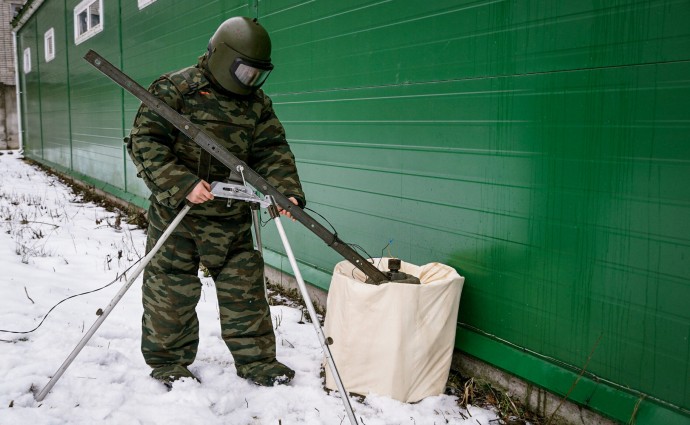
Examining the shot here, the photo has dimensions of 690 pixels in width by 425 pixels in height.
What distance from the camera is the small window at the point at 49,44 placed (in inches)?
590

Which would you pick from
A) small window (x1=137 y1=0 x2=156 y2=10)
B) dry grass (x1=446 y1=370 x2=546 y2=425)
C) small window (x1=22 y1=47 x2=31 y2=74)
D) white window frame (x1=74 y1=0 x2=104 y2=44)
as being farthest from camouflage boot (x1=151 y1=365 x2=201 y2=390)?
small window (x1=22 y1=47 x2=31 y2=74)

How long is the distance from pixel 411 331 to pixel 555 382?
75cm

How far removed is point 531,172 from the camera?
114 inches

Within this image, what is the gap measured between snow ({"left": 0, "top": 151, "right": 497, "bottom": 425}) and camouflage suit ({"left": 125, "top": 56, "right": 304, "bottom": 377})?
0.72ft

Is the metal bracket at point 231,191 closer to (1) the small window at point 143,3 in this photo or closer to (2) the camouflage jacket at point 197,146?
(2) the camouflage jacket at point 197,146

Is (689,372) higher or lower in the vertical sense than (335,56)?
lower

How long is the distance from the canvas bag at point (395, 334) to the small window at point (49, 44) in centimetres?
1487

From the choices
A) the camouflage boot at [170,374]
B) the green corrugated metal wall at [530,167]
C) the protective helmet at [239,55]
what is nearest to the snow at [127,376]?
the camouflage boot at [170,374]


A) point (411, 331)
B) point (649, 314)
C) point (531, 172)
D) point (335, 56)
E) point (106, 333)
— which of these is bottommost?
point (106, 333)

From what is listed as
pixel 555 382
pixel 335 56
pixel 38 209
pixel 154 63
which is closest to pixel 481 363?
pixel 555 382

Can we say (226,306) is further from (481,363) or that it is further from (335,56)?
(335,56)

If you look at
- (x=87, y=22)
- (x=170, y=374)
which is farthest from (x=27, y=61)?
(x=170, y=374)

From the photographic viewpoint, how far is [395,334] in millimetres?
2910

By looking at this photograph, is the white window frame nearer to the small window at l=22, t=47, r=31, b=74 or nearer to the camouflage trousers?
the small window at l=22, t=47, r=31, b=74
